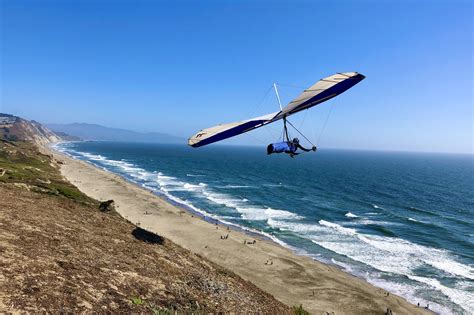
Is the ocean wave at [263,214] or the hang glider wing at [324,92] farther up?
the hang glider wing at [324,92]

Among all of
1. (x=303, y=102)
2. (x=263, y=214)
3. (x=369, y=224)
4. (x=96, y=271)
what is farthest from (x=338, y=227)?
(x=96, y=271)

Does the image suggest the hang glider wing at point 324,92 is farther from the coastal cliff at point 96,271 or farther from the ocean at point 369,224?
the ocean at point 369,224

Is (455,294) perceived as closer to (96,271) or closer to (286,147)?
(286,147)

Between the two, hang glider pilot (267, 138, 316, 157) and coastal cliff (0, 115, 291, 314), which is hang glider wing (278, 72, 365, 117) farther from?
coastal cliff (0, 115, 291, 314)

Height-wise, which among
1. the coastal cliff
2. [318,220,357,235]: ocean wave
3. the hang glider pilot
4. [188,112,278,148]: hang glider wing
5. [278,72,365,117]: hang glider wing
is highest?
[278,72,365,117]: hang glider wing

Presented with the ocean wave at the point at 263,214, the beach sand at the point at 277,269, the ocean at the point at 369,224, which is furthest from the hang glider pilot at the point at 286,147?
the ocean wave at the point at 263,214

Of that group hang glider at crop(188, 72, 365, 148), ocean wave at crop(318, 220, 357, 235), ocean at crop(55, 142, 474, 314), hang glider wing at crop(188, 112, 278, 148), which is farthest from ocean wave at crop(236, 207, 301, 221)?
hang glider at crop(188, 72, 365, 148)
